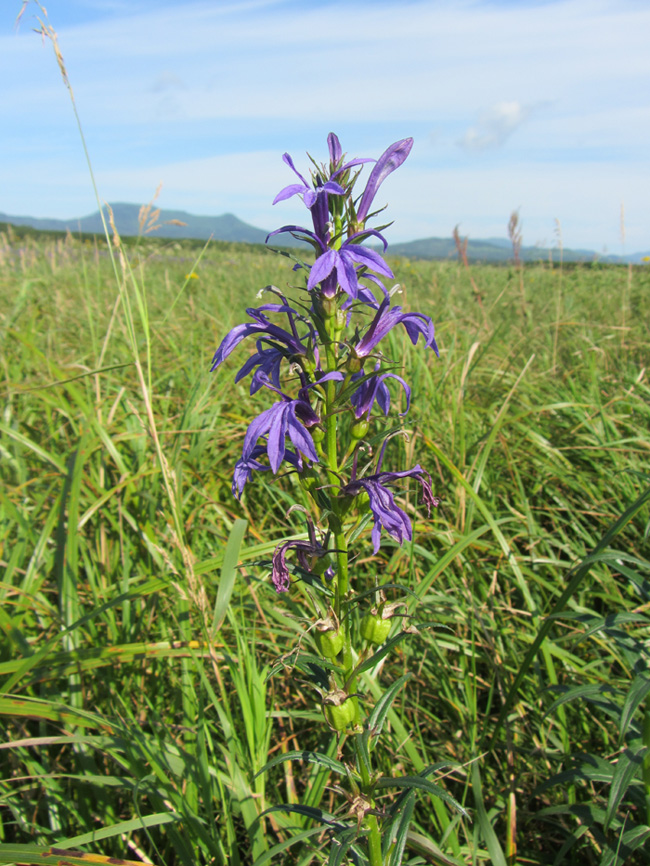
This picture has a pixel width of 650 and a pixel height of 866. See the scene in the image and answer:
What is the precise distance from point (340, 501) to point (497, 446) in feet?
7.32

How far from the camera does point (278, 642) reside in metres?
2.31

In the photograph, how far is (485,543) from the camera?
2500 mm

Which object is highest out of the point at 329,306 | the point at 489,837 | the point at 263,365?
the point at 329,306

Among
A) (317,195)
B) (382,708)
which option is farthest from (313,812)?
(317,195)

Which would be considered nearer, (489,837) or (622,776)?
(622,776)

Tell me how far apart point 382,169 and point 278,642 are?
189 cm

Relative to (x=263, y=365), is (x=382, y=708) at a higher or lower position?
lower

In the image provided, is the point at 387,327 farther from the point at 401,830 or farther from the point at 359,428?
the point at 401,830

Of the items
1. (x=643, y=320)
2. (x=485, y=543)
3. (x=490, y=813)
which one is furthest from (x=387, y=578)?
(x=643, y=320)

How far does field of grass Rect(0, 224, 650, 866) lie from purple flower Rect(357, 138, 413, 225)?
0.86 metres

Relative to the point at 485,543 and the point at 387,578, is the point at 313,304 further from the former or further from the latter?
the point at 485,543

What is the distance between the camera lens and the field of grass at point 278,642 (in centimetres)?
166

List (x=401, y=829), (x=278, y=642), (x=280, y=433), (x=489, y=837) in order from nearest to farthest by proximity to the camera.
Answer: (x=280, y=433), (x=401, y=829), (x=489, y=837), (x=278, y=642)

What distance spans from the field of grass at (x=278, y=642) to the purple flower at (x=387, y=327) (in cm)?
65
